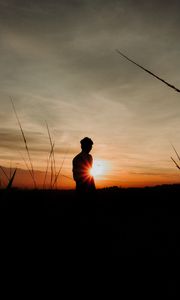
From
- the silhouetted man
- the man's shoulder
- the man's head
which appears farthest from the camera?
the man's shoulder

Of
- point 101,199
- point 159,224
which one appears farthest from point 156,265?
point 101,199

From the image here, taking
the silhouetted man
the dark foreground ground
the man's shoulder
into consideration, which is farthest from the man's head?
the dark foreground ground

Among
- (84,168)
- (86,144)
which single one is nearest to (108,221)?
(84,168)

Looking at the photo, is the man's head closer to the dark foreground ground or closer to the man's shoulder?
the man's shoulder

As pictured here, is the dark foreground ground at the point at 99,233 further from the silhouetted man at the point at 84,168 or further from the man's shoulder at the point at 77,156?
the man's shoulder at the point at 77,156

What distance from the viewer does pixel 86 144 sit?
6.40 m

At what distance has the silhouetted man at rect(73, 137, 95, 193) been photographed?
6.25 metres

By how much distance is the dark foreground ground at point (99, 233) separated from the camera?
329 centimetres

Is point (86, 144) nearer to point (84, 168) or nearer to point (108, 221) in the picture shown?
point (84, 168)

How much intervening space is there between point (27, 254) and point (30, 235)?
631mm

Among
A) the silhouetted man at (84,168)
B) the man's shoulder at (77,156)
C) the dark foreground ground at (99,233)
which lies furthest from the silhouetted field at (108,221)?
the man's shoulder at (77,156)

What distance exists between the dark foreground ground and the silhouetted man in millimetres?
214

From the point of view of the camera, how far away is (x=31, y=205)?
5141mm

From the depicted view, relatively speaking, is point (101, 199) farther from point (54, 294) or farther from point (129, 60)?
point (129, 60)
